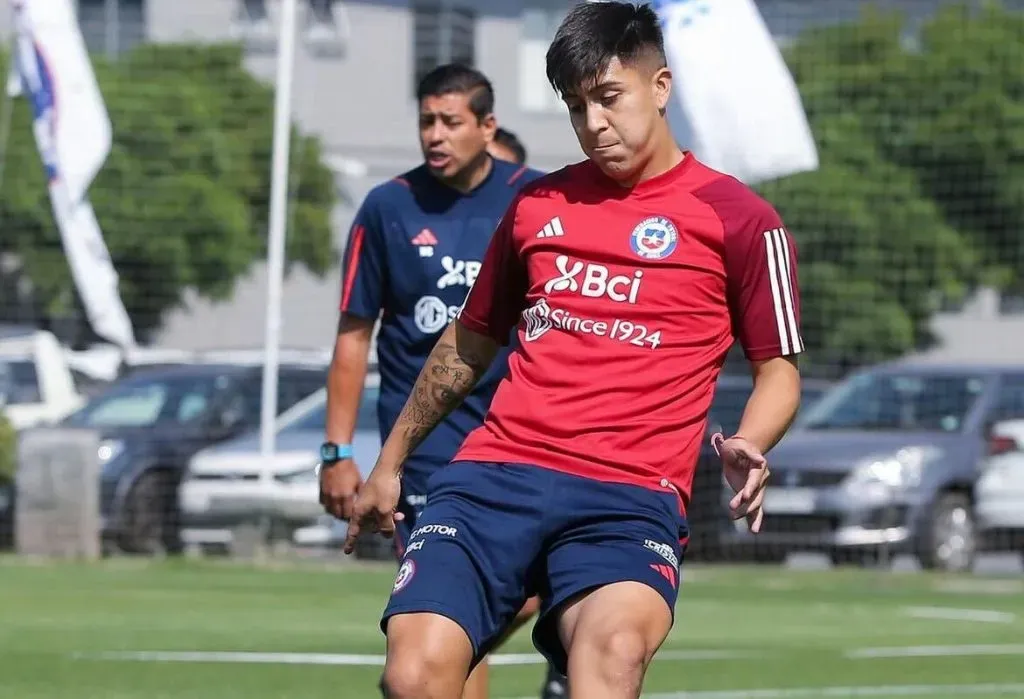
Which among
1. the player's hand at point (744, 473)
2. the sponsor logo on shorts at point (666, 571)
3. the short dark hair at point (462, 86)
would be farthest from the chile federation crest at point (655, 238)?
the short dark hair at point (462, 86)

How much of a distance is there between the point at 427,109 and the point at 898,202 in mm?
26130

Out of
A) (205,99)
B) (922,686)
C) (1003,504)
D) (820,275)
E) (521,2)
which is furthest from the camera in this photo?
(521,2)

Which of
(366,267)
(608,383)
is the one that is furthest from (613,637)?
(366,267)

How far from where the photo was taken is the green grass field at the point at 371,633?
32.4 ft

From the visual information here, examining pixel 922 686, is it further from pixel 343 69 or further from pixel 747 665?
pixel 343 69

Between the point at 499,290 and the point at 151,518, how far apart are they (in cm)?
1509

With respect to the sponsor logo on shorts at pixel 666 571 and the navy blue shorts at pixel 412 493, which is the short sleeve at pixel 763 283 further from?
the navy blue shorts at pixel 412 493

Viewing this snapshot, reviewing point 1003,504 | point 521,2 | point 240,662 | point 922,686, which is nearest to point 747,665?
point 922,686

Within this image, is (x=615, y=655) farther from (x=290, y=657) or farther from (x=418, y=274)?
(x=290, y=657)

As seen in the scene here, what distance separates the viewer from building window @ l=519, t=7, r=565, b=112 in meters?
37.8

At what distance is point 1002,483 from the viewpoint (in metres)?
19.0

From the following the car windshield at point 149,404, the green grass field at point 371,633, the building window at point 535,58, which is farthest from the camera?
the building window at point 535,58

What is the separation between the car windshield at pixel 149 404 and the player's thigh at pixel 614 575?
1569 cm

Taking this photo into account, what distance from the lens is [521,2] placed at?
40.1 m
